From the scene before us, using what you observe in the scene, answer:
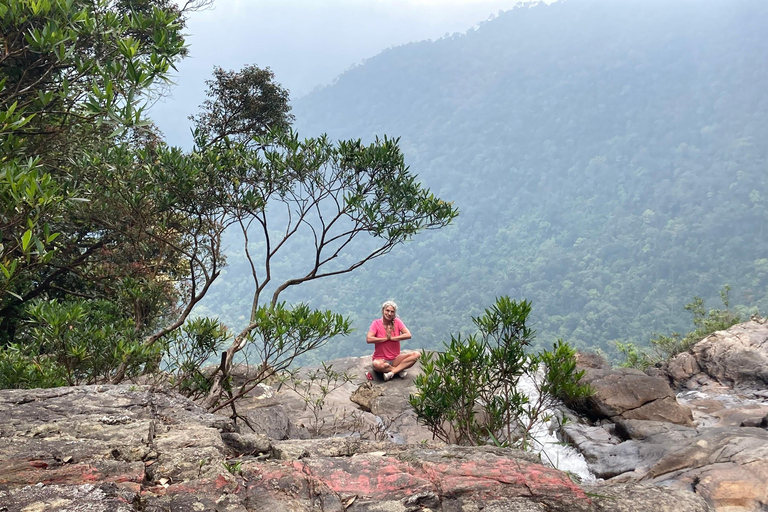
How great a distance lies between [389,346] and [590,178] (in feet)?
391

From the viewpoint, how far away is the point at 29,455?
9.31 ft

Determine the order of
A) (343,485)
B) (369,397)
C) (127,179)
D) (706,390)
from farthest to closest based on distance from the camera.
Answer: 1. (706,390)
2. (369,397)
3. (127,179)
4. (343,485)

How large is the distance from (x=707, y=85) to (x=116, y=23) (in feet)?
512

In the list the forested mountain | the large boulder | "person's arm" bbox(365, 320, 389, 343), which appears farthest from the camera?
the forested mountain

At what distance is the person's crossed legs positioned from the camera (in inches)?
430

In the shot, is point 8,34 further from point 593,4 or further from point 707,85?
point 593,4

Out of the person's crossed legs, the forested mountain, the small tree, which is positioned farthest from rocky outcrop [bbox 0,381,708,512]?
the forested mountain

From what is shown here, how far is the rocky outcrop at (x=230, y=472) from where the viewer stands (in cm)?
263

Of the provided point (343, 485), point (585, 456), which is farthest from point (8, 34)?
point (585, 456)

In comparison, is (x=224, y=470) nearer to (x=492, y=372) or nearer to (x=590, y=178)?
(x=492, y=372)

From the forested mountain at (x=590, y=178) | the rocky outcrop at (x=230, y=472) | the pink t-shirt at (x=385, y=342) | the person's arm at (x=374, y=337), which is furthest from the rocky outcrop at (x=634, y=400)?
the forested mountain at (x=590, y=178)

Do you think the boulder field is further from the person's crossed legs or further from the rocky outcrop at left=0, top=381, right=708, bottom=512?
the person's crossed legs

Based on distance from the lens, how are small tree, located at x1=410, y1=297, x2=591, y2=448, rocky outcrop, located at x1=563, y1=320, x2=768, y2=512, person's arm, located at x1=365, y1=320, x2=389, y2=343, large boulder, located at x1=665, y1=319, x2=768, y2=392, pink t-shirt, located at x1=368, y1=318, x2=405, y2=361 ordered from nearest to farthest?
small tree, located at x1=410, y1=297, x2=591, y2=448
rocky outcrop, located at x1=563, y1=320, x2=768, y2=512
person's arm, located at x1=365, y1=320, x2=389, y2=343
pink t-shirt, located at x1=368, y1=318, x2=405, y2=361
large boulder, located at x1=665, y1=319, x2=768, y2=392

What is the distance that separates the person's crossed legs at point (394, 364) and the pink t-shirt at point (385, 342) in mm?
110
